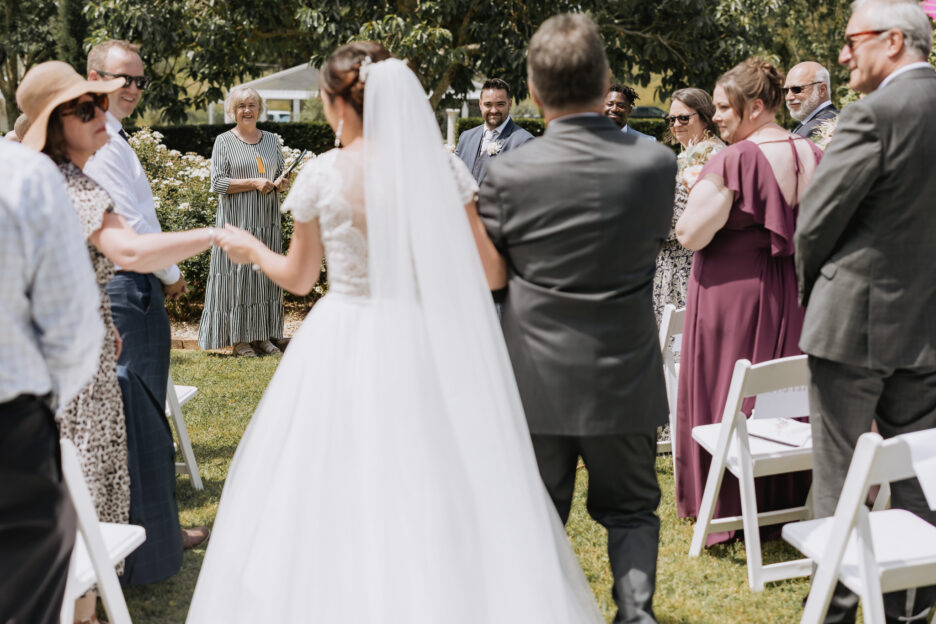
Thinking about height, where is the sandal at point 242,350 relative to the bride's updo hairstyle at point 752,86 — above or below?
below

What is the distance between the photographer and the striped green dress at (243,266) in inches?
312

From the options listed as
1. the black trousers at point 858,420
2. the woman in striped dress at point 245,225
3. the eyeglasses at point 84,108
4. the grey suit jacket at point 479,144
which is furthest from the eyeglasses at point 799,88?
the eyeglasses at point 84,108

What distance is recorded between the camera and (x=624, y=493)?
9.84 ft

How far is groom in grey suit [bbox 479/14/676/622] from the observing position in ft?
A: 8.84

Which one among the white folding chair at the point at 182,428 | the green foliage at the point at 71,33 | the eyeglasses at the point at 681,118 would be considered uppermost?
the green foliage at the point at 71,33

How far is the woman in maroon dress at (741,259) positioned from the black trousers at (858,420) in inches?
36.7

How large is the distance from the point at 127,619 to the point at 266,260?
1.21 metres

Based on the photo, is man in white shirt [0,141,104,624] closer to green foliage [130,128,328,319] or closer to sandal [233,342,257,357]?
sandal [233,342,257,357]

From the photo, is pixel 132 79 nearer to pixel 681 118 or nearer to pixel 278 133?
pixel 681 118

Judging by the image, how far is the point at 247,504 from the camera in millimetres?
2857

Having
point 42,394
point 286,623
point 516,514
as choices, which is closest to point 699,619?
point 516,514

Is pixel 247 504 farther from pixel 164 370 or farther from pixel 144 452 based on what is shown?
pixel 164 370

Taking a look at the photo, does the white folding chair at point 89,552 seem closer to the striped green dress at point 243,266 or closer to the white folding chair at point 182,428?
the white folding chair at point 182,428

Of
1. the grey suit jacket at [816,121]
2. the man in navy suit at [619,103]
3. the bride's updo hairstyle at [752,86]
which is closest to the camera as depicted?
the bride's updo hairstyle at [752,86]
